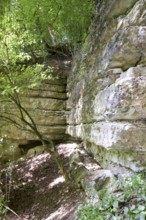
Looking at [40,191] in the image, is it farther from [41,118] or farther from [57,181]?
[41,118]

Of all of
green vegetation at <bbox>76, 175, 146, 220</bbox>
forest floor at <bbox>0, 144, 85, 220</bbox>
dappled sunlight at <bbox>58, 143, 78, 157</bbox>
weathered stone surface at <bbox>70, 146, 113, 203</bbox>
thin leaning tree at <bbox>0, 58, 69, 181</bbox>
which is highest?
thin leaning tree at <bbox>0, 58, 69, 181</bbox>

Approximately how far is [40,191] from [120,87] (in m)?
4.81

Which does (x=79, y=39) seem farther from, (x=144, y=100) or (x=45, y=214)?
(x=45, y=214)

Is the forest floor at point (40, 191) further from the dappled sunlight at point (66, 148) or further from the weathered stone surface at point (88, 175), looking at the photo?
the weathered stone surface at point (88, 175)

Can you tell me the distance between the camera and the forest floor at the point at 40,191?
5348 millimetres

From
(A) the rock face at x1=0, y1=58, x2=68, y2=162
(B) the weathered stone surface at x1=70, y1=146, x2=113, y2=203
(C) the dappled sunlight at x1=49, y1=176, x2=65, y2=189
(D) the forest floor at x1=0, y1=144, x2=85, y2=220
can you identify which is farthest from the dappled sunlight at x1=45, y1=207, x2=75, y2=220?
(A) the rock face at x1=0, y1=58, x2=68, y2=162

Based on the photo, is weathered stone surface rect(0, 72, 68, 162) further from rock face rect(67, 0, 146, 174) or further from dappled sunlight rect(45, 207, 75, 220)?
dappled sunlight rect(45, 207, 75, 220)

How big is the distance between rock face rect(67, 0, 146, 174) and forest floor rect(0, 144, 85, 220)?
1.39 meters

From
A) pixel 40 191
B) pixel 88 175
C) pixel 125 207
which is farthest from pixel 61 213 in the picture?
pixel 125 207

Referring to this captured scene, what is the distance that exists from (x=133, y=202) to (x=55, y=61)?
9.96 m

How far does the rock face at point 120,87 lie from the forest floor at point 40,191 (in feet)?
4.57

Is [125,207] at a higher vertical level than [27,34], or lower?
lower

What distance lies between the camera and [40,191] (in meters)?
6.86

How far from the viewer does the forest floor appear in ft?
17.5
